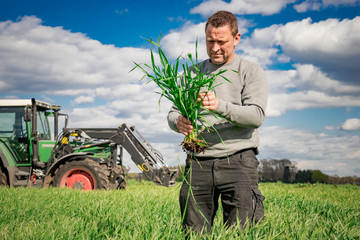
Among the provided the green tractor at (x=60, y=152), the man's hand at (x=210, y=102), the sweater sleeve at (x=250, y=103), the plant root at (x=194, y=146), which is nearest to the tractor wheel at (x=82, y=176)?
the green tractor at (x=60, y=152)

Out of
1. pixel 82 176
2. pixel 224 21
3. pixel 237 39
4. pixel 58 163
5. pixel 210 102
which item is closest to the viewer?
pixel 210 102

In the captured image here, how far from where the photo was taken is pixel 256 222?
8.99 feet

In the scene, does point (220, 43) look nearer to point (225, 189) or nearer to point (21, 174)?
point (225, 189)

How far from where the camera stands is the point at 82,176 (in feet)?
Result: 29.1

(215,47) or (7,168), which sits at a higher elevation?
(215,47)

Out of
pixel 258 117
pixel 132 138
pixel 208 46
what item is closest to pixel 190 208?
pixel 258 117

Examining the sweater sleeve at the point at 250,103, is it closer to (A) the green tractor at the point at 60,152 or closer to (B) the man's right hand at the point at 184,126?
(B) the man's right hand at the point at 184,126

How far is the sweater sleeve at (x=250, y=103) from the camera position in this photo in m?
2.30

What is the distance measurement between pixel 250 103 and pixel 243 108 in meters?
0.14

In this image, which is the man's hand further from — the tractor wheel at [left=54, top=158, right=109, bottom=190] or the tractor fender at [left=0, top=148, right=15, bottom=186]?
the tractor fender at [left=0, top=148, right=15, bottom=186]

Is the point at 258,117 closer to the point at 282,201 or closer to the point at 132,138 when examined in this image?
the point at 282,201

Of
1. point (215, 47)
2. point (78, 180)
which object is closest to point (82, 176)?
point (78, 180)

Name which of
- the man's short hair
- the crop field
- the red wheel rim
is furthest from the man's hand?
the red wheel rim

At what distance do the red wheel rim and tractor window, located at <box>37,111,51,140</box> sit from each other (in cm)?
175
